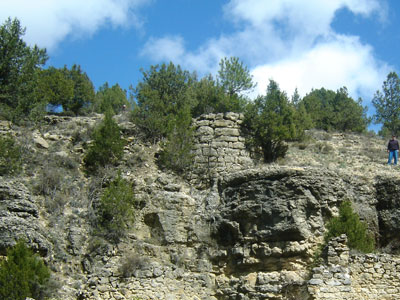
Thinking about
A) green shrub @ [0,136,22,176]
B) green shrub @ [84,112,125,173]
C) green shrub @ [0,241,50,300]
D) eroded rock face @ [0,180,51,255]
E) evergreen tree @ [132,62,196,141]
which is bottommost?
green shrub @ [0,241,50,300]

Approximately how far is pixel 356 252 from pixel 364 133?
566 inches

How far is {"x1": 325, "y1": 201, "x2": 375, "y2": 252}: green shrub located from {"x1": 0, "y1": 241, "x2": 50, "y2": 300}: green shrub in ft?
29.3

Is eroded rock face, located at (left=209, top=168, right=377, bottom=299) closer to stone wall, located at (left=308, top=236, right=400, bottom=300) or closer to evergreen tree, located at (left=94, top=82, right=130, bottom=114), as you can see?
stone wall, located at (left=308, top=236, right=400, bottom=300)

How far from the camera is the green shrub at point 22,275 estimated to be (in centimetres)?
1498

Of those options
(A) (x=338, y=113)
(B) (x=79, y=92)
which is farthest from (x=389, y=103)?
(B) (x=79, y=92)

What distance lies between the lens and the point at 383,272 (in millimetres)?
16609

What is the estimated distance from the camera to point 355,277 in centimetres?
1677

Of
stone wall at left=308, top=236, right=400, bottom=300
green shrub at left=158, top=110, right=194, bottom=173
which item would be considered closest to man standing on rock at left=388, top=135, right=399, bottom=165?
stone wall at left=308, top=236, right=400, bottom=300

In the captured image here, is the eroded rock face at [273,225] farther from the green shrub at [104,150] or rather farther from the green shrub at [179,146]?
the green shrub at [104,150]

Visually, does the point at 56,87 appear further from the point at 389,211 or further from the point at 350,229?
the point at 389,211

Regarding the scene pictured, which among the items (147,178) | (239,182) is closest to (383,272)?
(239,182)

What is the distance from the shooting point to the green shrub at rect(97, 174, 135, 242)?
1847cm

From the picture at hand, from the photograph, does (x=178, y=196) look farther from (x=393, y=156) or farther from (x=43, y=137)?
(x=393, y=156)

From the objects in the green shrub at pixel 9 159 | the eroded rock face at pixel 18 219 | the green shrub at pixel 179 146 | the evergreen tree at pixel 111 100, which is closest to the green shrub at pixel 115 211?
the eroded rock face at pixel 18 219
